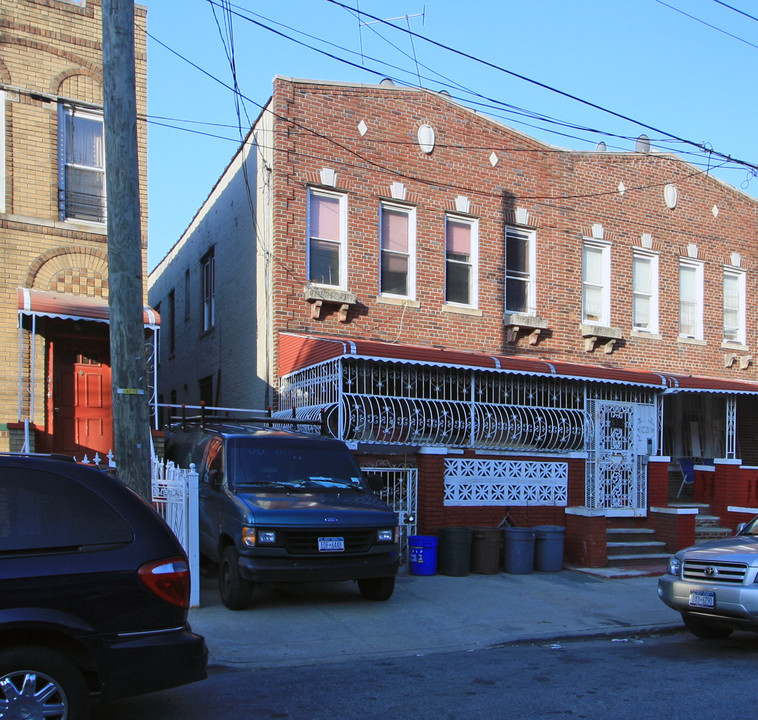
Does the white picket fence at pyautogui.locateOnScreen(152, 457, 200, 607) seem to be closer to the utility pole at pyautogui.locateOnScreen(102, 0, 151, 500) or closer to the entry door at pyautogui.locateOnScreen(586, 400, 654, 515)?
the utility pole at pyautogui.locateOnScreen(102, 0, 151, 500)

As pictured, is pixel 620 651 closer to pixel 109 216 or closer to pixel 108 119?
pixel 109 216

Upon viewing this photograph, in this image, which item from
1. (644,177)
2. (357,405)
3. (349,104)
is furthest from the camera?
(644,177)

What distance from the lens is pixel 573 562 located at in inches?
527

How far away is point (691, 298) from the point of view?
19328 millimetres

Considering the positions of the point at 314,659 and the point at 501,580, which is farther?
the point at 501,580

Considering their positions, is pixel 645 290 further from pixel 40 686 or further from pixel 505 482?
pixel 40 686

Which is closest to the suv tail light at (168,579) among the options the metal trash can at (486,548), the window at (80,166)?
the metal trash can at (486,548)

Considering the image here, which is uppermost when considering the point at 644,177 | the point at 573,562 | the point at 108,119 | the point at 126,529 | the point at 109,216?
the point at 644,177

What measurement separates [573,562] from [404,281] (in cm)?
574

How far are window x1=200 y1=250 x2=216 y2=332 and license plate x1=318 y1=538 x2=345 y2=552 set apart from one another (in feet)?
33.0

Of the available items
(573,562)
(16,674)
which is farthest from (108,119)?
(573,562)

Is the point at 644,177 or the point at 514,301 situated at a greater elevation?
the point at 644,177

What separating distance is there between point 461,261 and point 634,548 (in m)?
6.06

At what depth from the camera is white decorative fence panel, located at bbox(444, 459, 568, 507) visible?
1315 cm
